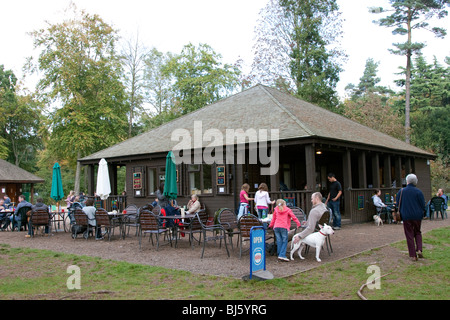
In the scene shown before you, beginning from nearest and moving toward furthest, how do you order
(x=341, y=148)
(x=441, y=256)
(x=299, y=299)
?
(x=299, y=299) < (x=441, y=256) < (x=341, y=148)

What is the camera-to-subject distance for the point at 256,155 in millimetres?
15688

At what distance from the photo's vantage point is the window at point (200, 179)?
16484 mm

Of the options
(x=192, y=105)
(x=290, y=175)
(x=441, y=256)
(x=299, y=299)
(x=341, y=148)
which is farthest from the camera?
(x=192, y=105)

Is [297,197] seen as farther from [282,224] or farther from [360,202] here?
[282,224]

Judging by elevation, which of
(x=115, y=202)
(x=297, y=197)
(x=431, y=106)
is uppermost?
(x=431, y=106)

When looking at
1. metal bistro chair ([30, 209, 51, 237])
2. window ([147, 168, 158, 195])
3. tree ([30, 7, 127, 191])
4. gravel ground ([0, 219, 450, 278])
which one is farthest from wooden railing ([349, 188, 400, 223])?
tree ([30, 7, 127, 191])

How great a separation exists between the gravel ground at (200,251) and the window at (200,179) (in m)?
4.17

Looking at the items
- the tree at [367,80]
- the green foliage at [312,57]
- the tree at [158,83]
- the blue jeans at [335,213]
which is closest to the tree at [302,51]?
the green foliage at [312,57]

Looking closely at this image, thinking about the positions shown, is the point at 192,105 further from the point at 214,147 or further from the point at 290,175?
the point at 214,147

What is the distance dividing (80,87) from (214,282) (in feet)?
92.3

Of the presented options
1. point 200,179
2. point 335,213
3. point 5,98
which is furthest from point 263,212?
point 5,98
